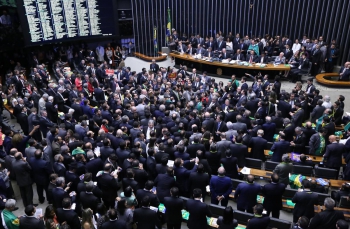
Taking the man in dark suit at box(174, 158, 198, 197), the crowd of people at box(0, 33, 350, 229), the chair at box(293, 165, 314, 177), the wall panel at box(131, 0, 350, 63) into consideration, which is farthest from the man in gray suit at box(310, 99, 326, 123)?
the wall panel at box(131, 0, 350, 63)

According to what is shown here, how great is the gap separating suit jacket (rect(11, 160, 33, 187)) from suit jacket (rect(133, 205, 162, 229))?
303cm

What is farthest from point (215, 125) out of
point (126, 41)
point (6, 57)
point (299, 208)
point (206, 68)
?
point (126, 41)

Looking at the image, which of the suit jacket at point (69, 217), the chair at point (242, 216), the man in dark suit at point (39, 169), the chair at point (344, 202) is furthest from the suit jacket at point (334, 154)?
the man in dark suit at point (39, 169)

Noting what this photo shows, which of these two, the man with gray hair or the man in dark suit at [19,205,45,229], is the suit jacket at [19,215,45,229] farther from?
the man with gray hair

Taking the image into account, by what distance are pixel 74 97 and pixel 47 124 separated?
190 cm

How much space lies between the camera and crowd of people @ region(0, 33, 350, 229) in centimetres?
571

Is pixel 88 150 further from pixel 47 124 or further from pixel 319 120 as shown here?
pixel 319 120

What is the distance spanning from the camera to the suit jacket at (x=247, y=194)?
623 centimetres

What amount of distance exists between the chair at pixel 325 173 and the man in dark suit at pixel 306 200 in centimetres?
147

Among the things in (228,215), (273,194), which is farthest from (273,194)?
(228,215)

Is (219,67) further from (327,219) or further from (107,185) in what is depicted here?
(327,219)

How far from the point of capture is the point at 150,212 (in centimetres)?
557

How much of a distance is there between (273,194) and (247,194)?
1.59ft

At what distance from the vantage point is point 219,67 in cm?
1622
